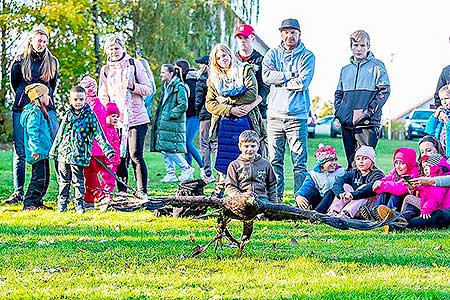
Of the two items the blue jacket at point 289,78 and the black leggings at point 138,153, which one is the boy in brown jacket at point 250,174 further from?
the black leggings at point 138,153

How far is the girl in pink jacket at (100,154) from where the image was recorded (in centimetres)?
968

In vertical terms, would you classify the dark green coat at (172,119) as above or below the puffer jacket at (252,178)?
above

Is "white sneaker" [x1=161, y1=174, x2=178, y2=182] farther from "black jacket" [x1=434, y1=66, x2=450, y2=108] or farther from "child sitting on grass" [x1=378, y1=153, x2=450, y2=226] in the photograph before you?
"child sitting on grass" [x1=378, y1=153, x2=450, y2=226]

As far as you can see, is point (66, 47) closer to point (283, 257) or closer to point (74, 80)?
point (74, 80)

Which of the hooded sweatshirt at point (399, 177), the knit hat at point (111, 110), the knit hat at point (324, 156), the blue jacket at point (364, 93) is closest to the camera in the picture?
the hooded sweatshirt at point (399, 177)

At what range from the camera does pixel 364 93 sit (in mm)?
9352

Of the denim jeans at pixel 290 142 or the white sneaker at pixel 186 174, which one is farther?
the white sneaker at pixel 186 174

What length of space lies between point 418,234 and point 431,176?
69 cm

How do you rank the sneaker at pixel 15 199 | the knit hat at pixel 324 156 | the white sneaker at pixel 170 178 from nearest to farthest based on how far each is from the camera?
1. the knit hat at pixel 324 156
2. the sneaker at pixel 15 199
3. the white sneaker at pixel 170 178

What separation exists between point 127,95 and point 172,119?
3.11 metres

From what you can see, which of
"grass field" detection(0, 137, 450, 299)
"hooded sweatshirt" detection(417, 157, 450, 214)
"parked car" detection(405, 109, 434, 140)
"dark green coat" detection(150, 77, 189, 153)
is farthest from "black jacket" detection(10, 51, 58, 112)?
"parked car" detection(405, 109, 434, 140)

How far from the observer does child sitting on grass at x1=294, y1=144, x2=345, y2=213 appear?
29.0ft

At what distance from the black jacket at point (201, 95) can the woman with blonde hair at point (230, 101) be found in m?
3.13

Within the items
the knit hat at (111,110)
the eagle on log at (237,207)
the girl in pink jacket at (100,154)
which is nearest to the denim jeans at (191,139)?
the girl in pink jacket at (100,154)
